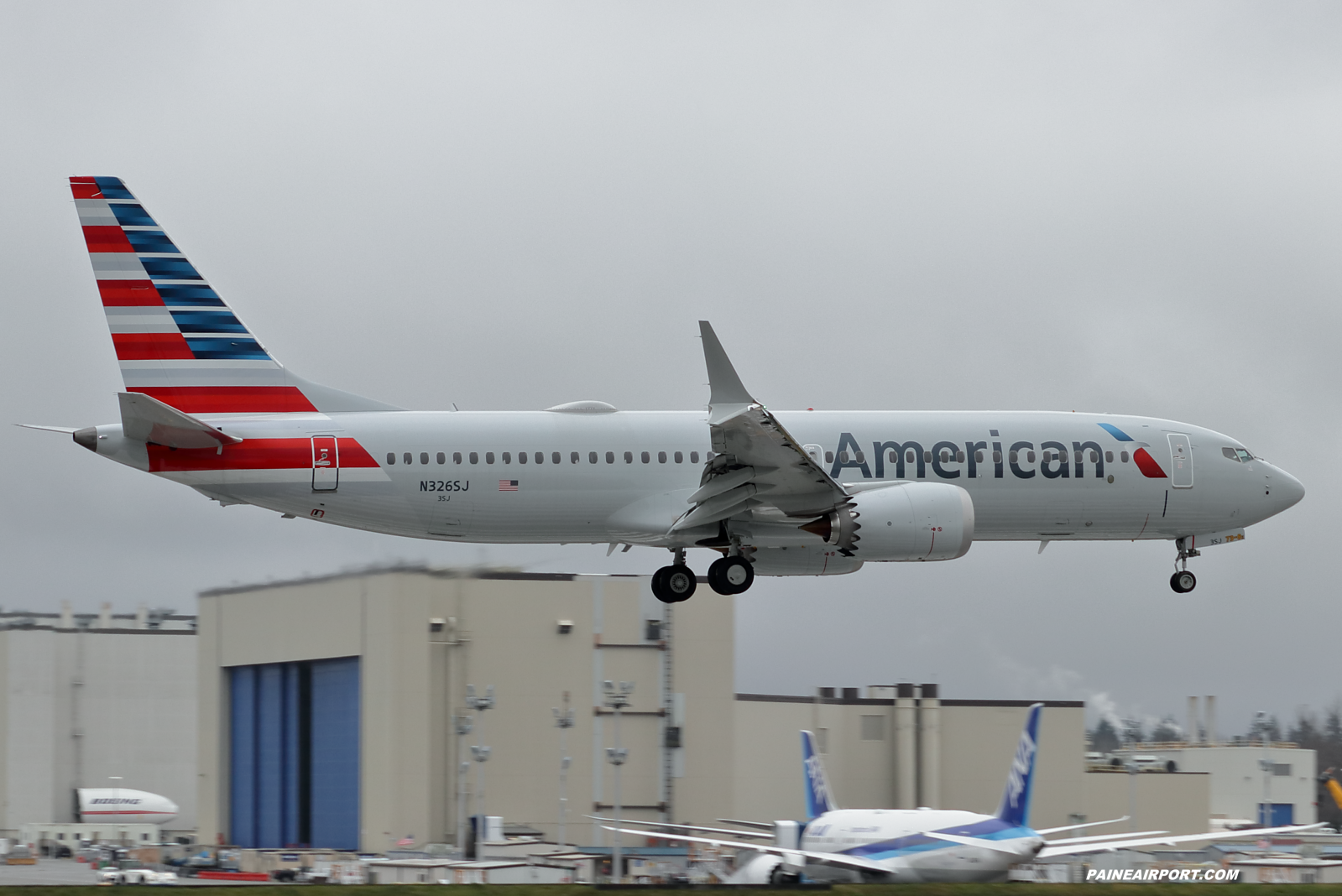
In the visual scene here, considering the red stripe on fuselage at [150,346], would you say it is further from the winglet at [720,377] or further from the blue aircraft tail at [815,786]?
the blue aircraft tail at [815,786]

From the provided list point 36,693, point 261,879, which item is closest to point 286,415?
point 261,879

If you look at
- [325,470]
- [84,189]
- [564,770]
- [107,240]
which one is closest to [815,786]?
Result: [564,770]

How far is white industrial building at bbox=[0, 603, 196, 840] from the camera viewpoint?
83.3 meters

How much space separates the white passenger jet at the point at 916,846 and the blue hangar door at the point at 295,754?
1074 inches

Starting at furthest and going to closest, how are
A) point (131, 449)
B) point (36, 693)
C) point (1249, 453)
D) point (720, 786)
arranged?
1. point (36, 693)
2. point (720, 786)
3. point (1249, 453)
4. point (131, 449)

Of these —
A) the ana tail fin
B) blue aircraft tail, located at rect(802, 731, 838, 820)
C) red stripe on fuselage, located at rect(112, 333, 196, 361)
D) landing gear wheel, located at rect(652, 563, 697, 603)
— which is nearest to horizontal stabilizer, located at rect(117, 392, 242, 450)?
the ana tail fin

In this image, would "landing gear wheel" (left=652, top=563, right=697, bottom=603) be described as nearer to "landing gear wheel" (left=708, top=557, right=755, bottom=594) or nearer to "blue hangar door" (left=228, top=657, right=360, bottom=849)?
"landing gear wheel" (left=708, top=557, right=755, bottom=594)

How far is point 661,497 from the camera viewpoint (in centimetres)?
3575

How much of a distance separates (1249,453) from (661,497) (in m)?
15.9

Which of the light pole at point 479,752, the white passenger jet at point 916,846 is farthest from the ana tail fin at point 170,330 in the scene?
the light pole at point 479,752

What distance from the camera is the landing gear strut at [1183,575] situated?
131 feet

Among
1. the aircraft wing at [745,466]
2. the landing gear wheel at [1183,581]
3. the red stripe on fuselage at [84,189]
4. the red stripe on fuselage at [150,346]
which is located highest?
the red stripe on fuselage at [84,189]

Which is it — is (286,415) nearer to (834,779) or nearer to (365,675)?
(365,675)

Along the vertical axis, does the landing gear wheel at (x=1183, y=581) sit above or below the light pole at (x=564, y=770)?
above
